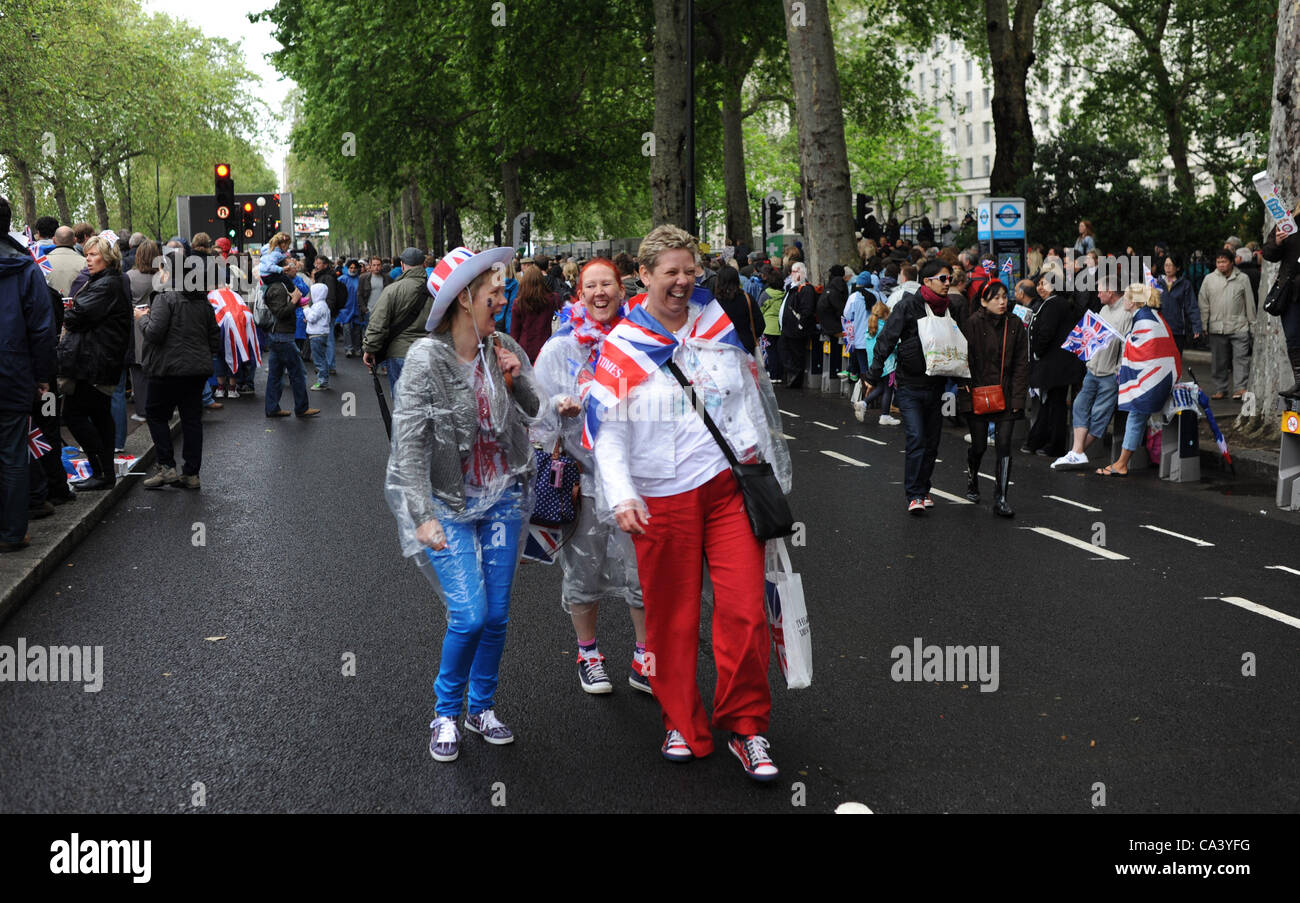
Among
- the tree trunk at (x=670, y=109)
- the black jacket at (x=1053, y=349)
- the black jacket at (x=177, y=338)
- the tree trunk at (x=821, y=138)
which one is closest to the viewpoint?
the black jacket at (x=177, y=338)

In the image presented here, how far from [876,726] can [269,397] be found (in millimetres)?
13673

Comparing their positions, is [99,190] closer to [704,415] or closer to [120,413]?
[120,413]

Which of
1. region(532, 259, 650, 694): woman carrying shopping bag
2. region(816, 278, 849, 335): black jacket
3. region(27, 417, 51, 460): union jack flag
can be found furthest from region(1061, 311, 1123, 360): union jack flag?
region(27, 417, 51, 460): union jack flag

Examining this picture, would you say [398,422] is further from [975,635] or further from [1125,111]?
[1125,111]

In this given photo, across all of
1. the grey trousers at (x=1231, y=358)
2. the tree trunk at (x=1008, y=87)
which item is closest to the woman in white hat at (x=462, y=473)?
the grey trousers at (x=1231, y=358)

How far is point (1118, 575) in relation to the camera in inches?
340

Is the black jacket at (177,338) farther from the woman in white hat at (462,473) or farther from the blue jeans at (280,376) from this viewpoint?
the woman in white hat at (462,473)

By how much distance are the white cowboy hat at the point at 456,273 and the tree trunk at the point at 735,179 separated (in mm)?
35830

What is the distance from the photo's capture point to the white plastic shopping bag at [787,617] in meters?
5.26

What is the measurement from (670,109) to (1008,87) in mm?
7673

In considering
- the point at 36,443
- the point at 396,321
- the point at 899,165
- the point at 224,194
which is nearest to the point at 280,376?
the point at 396,321

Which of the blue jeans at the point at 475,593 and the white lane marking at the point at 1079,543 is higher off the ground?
the blue jeans at the point at 475,593

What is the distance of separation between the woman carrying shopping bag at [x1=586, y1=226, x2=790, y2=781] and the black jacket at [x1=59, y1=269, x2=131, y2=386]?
7145 mm
